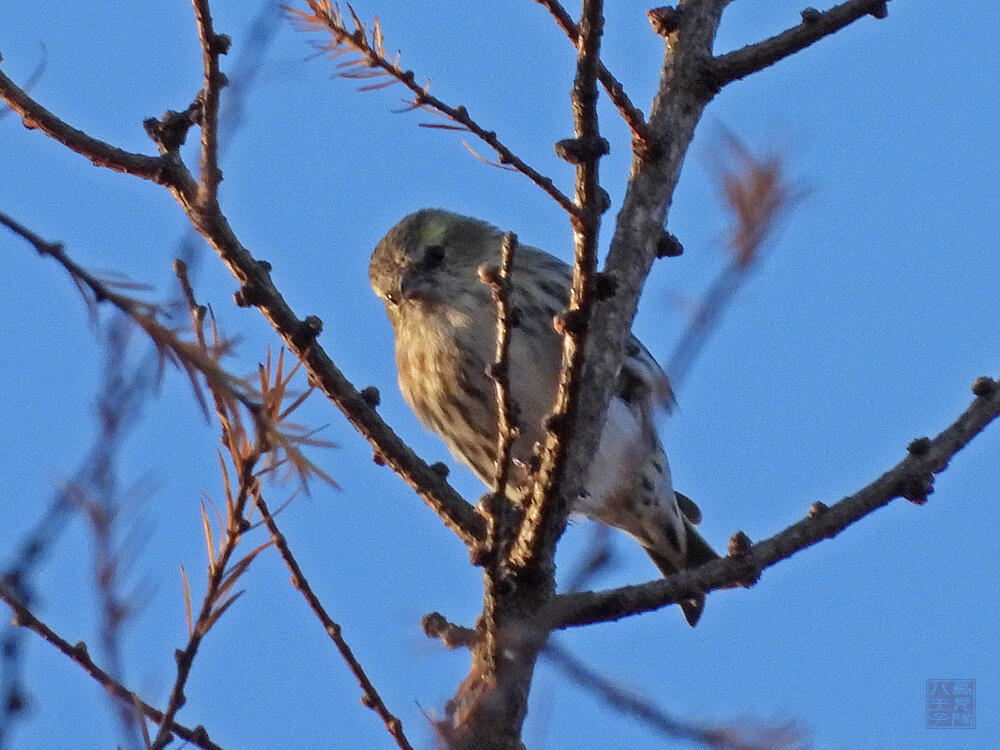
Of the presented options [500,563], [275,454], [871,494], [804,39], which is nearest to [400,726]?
[500,563]

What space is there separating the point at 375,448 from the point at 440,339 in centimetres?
190

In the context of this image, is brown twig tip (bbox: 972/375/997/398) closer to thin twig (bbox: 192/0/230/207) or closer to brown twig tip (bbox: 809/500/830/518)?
brown twig tip (bbox: 809/500/830/518)

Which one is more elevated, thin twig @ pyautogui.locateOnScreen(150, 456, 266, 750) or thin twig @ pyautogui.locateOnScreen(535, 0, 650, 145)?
thin twig @ pyautogui.locateOnScreen(535, 0, 650, 145)

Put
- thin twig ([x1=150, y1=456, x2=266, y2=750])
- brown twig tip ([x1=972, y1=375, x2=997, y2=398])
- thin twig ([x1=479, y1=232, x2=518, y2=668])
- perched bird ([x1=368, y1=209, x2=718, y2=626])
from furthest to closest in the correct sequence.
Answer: perched bird ([x1=368, y1=209, x2=718, y2=626]) < brown twig tip ([x1=972, y1=375, x2=997, y2=398]) < thin twig ([x1=479, y1=232, x2=518, y2=668]) < thin twig ([x1=150, y1=456, x2=266, y2=750])

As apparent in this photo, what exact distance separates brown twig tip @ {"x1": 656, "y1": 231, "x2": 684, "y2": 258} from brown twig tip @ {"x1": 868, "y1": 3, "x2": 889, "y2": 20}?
619 mm

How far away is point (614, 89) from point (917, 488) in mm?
969

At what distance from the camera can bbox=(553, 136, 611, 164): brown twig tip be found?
2.30 m

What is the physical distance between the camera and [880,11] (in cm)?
283

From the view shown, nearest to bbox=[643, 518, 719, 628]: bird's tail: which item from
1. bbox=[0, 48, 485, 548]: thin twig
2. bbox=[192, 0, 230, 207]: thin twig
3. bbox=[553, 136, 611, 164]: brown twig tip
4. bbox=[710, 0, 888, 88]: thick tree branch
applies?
bbox=[0, 48, 485, 548]: thin twig

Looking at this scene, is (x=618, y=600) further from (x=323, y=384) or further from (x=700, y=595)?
(x=323, y=384)

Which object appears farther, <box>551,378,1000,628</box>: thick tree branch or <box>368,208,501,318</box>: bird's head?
<box>368,208,501,318</box>: bird's head

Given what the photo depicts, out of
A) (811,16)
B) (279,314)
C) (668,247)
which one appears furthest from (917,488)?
(279,314)

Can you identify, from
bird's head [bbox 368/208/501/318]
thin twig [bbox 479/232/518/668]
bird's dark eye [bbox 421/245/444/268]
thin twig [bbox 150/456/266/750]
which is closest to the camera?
thin twig [bbox 150/456/266/750]

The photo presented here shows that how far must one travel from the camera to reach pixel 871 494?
2.72 metres
